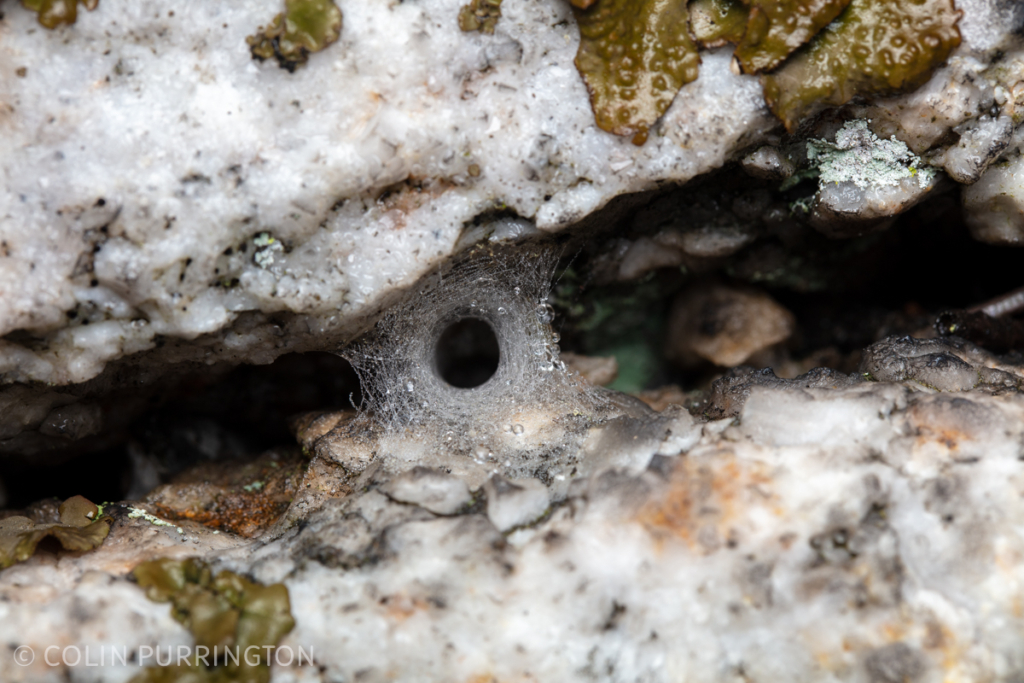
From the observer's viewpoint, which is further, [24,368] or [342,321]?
[342,321]

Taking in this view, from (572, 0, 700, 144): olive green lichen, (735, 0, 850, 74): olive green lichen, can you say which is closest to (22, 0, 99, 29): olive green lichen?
(572, 0, 700, 144): olive green lichen

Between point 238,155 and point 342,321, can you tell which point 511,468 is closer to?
point 342,321

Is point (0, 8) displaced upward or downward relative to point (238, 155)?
upward

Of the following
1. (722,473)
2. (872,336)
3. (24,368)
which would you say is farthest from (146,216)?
(872,336)

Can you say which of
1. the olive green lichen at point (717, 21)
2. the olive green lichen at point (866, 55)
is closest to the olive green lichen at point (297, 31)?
the olive green lichen at point (717, 21)

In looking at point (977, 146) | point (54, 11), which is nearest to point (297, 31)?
point (54, 11)

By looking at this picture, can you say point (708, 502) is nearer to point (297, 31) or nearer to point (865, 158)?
point (865, 158)

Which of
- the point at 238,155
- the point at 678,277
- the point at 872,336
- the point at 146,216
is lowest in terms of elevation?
the point at 872,336
